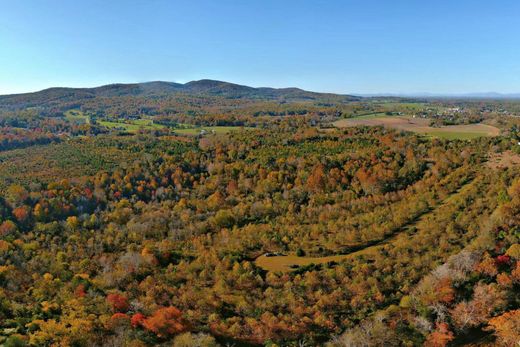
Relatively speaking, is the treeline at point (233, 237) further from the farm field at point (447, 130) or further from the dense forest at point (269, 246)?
the farm field at point (447, 130)

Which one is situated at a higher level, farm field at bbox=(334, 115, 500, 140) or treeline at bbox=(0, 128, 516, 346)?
farm field at bbox=(334, 115, 500, 140)

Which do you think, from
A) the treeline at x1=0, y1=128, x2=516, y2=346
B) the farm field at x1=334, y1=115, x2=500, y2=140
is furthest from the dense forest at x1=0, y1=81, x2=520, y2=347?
the farm field at x1=334, y1=115, x2=500, y2=140

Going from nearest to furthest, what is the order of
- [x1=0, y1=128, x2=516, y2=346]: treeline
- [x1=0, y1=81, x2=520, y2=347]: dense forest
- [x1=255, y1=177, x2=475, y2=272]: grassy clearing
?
[x1=0, y1=81, x2=520, y2=347]: dense forest, [x1=0, y1=128, x2=516, y2=346]: treeline, [x1=255, y1=177, x2=475, y2=272]: grassy clearing

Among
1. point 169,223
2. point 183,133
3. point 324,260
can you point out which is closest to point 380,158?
point 324,260

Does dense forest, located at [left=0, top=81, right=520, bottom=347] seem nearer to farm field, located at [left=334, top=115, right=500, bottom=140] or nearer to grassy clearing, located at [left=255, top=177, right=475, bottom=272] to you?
grassy clearing, located at [left=255, top=177, right=475, bottom=272]

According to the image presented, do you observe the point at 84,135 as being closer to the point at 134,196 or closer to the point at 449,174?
the point at 134,196

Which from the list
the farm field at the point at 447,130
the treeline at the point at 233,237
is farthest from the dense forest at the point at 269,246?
the farm field at the point at 447,130

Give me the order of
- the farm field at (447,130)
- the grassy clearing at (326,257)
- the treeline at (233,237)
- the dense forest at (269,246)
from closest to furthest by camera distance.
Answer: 1. the dense forest at (269,246)
2. the treeline at (233,237)
3. the grassy clearing at (326,257)
4. the farm field at (447,130)

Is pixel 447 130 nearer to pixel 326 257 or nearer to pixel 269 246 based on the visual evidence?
pixel 326 257
